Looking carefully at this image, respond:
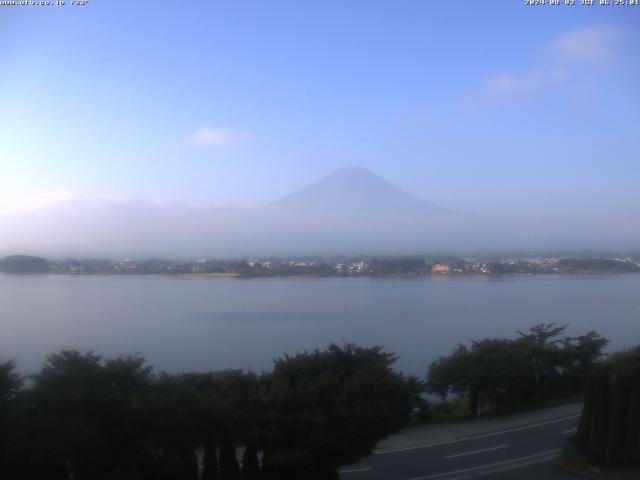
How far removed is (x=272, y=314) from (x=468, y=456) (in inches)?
628

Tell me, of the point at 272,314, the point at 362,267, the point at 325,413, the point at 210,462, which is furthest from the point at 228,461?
the point at 362,267

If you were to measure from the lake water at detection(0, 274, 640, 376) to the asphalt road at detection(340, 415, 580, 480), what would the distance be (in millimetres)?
5593

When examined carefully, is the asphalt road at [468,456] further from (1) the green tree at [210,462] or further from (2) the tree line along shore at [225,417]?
(1) the green tree at [210,462]

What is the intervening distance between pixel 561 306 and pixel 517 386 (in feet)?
58.6

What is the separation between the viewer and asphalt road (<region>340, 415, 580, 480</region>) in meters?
8.41

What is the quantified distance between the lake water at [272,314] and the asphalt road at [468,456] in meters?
5.59

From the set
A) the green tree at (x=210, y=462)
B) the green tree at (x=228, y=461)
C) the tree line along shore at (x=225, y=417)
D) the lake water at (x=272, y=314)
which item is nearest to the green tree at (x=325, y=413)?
the tree line along shore at (x=225, y=417)

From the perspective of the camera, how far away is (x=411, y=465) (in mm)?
8930

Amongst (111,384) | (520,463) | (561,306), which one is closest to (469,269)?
(561,306)

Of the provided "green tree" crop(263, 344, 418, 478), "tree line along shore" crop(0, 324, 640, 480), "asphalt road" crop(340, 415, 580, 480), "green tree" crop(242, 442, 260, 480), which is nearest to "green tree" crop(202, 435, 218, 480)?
"tree line along shore" crop(0, 324, 640, 480)

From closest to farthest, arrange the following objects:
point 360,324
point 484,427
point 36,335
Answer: point 484,427 < point 36,335 < point 360,324

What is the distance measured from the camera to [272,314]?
24750 mm

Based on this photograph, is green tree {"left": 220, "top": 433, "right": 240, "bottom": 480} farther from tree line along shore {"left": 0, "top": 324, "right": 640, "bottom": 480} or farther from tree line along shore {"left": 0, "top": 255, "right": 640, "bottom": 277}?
tree line along shore {"left": 0, "top": 255, "right": 640, "bottom": 277}

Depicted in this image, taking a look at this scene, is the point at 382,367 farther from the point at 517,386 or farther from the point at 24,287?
the point at 24,287
